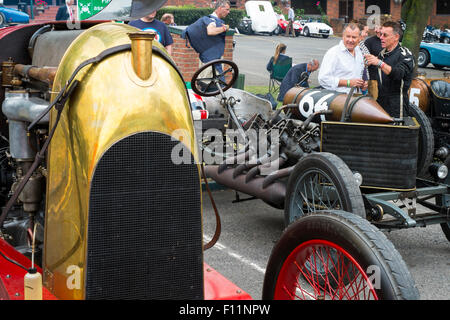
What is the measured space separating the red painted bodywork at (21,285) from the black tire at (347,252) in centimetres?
22

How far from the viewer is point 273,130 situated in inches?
229

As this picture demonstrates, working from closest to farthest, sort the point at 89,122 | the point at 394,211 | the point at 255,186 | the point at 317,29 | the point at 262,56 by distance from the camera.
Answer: the point at 89,122, the point at 394,211, the point at 255,186, the point at 262,56, the point at 317,29

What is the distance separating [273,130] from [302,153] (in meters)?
0.42

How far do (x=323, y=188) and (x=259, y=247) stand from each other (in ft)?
3.28

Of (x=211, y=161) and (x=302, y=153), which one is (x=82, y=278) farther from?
(x=211, y=161)

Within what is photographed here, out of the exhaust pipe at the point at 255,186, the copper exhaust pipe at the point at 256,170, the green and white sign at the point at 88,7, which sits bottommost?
the exhaust pipe at the point at 255,186

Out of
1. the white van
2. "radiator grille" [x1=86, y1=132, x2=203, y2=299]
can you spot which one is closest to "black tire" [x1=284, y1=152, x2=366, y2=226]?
"radiator grille" [x1=86, y1=132, x2=203, y2=299]

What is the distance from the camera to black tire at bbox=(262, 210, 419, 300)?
2.43 m

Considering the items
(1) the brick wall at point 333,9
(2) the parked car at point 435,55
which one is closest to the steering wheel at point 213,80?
(2) the parked car at point 435,55

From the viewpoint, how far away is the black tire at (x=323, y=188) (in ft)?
14.6

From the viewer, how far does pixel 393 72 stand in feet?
18.4

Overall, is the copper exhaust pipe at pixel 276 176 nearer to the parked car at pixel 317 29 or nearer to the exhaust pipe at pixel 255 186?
the exhaust pipe at pixel 255 186

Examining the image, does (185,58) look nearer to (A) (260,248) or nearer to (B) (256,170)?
(B) (256,170)

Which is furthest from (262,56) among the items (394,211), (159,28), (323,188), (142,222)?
(142,222)
